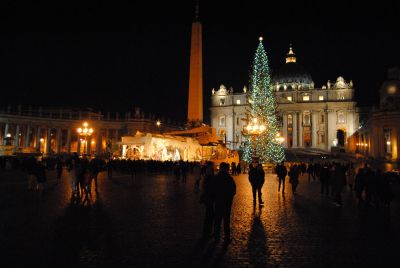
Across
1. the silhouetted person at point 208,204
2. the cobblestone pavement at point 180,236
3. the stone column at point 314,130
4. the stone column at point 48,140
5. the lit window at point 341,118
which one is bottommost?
the cobblestone pavement at point 180,236

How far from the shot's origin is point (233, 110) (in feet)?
321

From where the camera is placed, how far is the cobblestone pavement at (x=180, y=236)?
5.86 m

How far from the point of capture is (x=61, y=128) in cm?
7069

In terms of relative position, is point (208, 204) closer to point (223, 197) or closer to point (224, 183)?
point (223, 197)

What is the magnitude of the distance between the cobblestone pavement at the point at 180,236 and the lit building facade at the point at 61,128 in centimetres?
5051

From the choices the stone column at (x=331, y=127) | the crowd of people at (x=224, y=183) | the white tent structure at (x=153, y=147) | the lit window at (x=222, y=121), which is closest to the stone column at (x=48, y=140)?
the white tent structure at (x=153, y=147)

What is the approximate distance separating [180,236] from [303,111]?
3531 inches

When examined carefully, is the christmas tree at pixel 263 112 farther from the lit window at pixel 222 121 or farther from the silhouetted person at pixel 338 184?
the lit window at pixel 222 121

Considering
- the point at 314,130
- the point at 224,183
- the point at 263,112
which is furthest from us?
the point at 314,130

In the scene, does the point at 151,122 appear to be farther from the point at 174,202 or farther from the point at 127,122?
the point at 174,202

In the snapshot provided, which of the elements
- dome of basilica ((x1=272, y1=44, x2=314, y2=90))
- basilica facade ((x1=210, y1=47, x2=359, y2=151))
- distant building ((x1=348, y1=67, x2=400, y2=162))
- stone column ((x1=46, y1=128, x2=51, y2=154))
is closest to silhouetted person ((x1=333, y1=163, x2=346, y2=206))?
distant building ((x1=348, y1=67, x2=400, y2=162))

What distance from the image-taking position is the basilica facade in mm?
89875

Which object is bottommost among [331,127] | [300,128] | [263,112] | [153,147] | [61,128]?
[153,147]

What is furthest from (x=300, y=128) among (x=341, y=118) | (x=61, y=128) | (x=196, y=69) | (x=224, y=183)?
(x=224, y=183)
